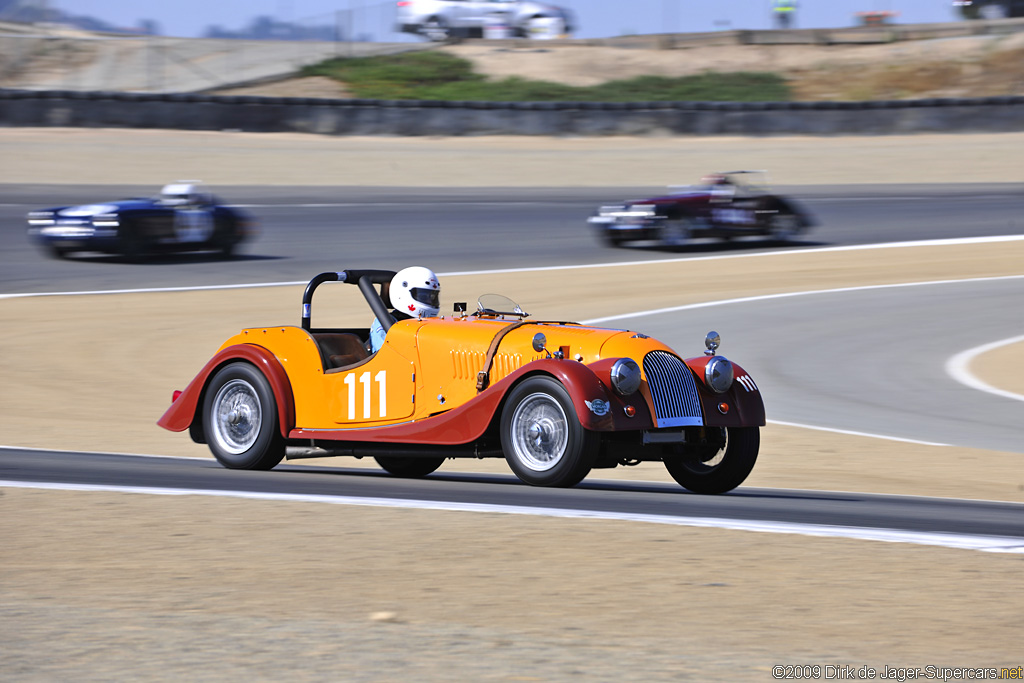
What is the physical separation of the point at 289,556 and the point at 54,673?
1.85 m

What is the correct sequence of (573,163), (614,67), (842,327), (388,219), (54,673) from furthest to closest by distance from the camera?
(614,67) → (573,163) → (388,219) → (842,327) → (54,673)

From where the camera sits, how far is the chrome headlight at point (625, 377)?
7.82 metres

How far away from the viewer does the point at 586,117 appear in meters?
40.9

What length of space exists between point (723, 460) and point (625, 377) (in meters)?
1.10

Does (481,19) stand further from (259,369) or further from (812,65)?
(259,369)

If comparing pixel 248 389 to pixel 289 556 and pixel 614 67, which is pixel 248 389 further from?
pixel 614 67

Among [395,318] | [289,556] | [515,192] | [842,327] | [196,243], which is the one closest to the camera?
[289,556]

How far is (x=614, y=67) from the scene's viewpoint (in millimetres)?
49219

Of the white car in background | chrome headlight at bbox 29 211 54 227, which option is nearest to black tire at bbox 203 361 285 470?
chrome headlight at bbox 29 211 54 227

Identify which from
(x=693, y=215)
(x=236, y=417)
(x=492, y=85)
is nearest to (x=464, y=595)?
(x=236, y=417)

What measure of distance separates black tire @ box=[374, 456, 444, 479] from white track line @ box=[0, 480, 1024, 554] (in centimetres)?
197

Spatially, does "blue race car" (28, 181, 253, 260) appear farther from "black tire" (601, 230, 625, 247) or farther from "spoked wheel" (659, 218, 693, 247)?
"spoked wheel" (659, 218, 693, 247)

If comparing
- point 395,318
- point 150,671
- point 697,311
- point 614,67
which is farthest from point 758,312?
point 614,67

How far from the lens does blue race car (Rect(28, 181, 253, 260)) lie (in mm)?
23172
